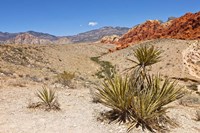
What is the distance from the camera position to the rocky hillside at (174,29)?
207 ft

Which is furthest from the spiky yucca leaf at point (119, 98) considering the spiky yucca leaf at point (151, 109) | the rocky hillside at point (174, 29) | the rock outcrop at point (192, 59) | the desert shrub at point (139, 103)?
the rocky hillside at point (174, 29)

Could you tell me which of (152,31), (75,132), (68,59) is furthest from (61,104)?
(152,31)

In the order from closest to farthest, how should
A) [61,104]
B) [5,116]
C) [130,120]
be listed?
[130,120] < [5,116] < [61,104]

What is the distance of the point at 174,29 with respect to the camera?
74.6 meters

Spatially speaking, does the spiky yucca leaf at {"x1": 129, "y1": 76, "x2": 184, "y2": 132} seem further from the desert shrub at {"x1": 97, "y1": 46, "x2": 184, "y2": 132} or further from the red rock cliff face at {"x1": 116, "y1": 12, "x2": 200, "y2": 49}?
the red rock cliff face at {"x1": 116, "y1": 12, "x2": 200, "y2": 49}

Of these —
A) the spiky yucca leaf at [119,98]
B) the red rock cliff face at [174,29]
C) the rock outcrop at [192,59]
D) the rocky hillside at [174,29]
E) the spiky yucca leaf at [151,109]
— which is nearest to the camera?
the spiky yucca leaf at [151,109]

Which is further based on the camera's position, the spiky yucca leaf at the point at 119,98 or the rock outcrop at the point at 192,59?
the rock outcrop at the point at 192,59

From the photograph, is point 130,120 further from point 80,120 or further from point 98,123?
point 80,120

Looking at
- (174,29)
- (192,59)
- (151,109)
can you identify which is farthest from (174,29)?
(151,109)

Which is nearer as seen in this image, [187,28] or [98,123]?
[98,123]

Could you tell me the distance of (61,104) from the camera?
1062 centimetres

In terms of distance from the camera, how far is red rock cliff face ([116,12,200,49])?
63594mm

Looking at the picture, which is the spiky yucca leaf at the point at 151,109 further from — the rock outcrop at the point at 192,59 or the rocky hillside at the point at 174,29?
the rocky hillside at the point at 174,29

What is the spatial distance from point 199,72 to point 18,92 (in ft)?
97.4
